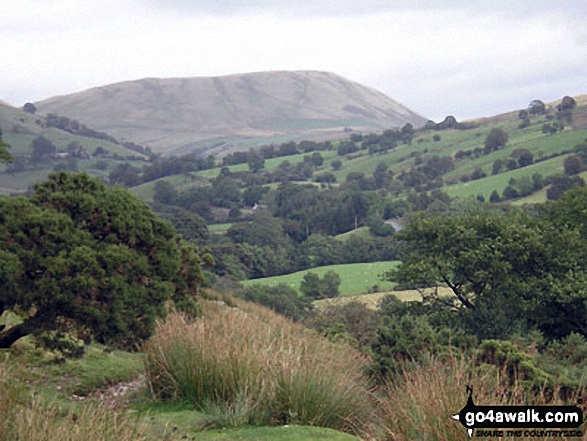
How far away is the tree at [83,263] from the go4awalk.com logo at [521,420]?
8.50 m

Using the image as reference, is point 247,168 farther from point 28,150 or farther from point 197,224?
point 197,224

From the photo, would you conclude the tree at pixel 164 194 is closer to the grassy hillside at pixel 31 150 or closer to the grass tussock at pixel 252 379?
the grassy hillside at pixel 31 150

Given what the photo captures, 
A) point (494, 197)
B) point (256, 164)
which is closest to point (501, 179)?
point (494, 197)

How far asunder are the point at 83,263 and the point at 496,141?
5176 inches

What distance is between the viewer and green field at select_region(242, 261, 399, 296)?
67.6 m

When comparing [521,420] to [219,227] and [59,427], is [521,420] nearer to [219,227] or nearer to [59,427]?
[59,427]

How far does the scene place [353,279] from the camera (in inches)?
2852

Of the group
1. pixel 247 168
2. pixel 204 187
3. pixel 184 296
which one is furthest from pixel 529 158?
pixel 184 296

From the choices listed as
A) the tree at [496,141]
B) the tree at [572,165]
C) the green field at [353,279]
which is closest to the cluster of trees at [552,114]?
the tree at [496,141]

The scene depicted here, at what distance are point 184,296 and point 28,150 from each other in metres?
167

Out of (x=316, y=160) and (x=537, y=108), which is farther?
(x=316, y=160)

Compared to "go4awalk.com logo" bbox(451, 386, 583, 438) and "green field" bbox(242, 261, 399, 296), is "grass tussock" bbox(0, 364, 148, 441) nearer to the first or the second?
"go4awalk.com logo" bbox(451, 386, 583, 438)

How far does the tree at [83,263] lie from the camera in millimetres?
12297

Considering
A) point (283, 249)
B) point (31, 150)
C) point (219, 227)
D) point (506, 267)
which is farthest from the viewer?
point (31, 150)
